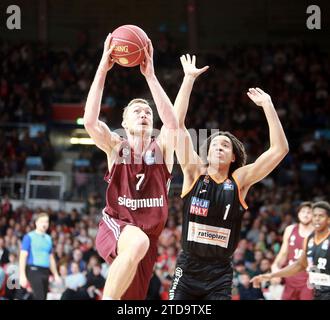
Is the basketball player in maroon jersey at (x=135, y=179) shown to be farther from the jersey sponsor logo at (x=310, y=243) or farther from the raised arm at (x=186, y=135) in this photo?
the jersey sponsor logo at (x=310, y=243)

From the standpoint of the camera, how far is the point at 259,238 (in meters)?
14.1

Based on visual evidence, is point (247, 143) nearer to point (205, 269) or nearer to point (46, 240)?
point (46, 240)

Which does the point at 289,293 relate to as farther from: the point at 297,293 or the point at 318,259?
the point at 318,259

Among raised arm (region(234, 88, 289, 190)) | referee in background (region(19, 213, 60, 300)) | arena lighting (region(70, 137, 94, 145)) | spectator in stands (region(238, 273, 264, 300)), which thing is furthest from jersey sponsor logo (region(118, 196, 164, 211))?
arena lighting (region(70, 137, 94, 145))

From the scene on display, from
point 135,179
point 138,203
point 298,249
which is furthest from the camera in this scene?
point 298,249

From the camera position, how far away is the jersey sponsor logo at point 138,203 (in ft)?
18.9

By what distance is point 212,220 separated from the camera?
19.7ft

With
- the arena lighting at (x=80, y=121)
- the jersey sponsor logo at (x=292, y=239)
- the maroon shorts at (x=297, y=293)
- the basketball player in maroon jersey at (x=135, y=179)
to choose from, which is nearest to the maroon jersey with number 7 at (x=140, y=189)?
the basketball player in maroon jersey at (x=135, y=179)

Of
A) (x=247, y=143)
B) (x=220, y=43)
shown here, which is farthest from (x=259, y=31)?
(x=247, y=143)

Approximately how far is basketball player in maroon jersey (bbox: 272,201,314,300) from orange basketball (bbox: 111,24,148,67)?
477cm

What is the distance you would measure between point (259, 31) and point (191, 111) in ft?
14.4

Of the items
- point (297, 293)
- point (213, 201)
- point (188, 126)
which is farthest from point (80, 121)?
point (213, 201)

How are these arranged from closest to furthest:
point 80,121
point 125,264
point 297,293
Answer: point 125,264 → point 297,293 → point 80,121

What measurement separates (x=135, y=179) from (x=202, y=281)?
103 cm
